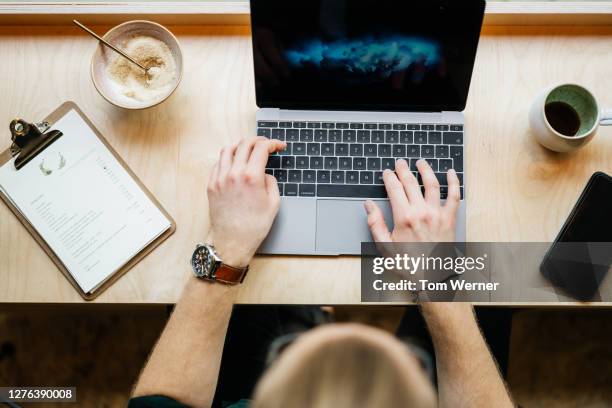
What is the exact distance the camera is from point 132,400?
0.82 metres

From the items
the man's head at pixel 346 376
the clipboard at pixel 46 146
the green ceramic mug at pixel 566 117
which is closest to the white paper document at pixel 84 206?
the clipboard at pixel 46 146

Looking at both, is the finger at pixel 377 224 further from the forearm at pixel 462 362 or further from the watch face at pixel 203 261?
the watch face at pixel 203 261

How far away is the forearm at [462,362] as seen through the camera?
853mm

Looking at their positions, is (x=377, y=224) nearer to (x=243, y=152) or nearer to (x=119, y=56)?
(x=243, y=152)

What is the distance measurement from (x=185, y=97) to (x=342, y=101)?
Result: 0.92ft

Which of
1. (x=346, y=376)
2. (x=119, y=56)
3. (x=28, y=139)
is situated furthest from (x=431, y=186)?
(x=28, y=139)

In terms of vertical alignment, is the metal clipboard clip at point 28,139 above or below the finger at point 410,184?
above

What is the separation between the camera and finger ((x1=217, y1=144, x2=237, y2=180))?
34.6 inches

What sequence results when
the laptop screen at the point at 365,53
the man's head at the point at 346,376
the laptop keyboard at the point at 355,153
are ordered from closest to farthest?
the man's head at the point at 346,376 < the laptop screen at the point at 365,53 < the laptop keyboard at the point at 355,153

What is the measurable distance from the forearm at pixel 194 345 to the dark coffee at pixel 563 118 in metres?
0.61

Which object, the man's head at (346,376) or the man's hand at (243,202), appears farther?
the man's hand at (243,202)

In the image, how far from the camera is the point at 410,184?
34.9 inches

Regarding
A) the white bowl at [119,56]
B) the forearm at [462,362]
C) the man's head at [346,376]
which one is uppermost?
the white bowl at [119,56]

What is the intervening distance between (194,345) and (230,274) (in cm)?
13
